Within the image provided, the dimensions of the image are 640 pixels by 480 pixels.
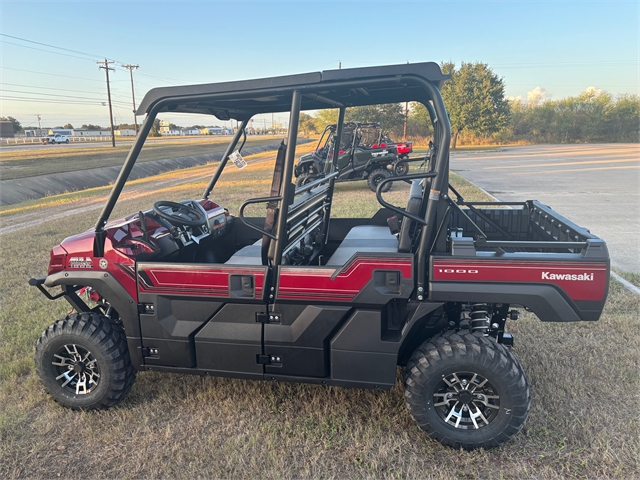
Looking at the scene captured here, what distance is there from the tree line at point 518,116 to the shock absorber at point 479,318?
3272 cm

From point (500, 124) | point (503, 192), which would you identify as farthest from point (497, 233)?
point (500, 124)

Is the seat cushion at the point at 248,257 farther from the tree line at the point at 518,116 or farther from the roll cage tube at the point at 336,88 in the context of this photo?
the tree line at the point at 518,116

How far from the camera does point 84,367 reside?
3088mm

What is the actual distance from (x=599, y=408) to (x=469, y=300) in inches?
50.7

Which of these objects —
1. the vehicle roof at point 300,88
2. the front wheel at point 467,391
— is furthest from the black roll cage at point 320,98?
the front wheel at point 467,391

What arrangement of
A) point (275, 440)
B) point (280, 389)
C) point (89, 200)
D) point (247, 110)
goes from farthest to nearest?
point (89, 200), point (247, 110), point (280, 389), point (275, 440)

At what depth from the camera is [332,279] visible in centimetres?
264

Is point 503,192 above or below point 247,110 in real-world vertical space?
below

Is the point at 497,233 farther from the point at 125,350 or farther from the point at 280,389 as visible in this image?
the point at 125,350

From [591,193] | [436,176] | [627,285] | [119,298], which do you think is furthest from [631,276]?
[591,193]

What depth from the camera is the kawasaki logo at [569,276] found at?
2434 millimetres

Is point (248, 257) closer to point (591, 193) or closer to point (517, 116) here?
point (591, 193)

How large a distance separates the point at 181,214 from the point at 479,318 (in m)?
2.26

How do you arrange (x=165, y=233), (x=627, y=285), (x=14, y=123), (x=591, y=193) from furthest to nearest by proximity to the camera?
1. (x=14, y=123)
2. (x=591, y=193)
3. (x=627, y=285)
4. (x=165, y=233)
